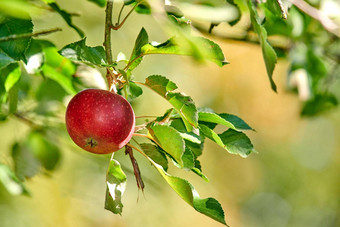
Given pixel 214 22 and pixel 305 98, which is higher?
pixel 214 22

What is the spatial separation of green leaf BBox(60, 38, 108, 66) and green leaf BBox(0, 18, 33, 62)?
0.09m

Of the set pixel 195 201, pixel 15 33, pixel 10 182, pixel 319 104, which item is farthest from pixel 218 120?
pixel 319 104

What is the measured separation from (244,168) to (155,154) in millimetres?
4392

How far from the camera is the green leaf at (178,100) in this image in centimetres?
77

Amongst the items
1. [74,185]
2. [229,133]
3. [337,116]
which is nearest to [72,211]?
[74,185]

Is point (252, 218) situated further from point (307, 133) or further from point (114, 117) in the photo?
point (114, 117)

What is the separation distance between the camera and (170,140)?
2.48 feet

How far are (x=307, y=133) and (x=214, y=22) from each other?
4784mm

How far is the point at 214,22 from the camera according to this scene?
1.04m

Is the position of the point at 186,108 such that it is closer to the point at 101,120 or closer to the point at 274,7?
the point at 101,120

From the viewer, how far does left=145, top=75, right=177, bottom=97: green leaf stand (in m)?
0.80

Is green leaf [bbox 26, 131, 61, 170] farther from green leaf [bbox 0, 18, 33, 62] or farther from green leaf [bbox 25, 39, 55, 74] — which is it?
green leaf [bbox 0, 18, 33, 62]

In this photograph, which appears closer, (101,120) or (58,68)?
(101,120)

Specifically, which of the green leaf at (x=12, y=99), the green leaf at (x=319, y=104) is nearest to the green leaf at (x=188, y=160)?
the green leaf at (x=12, y=99)
